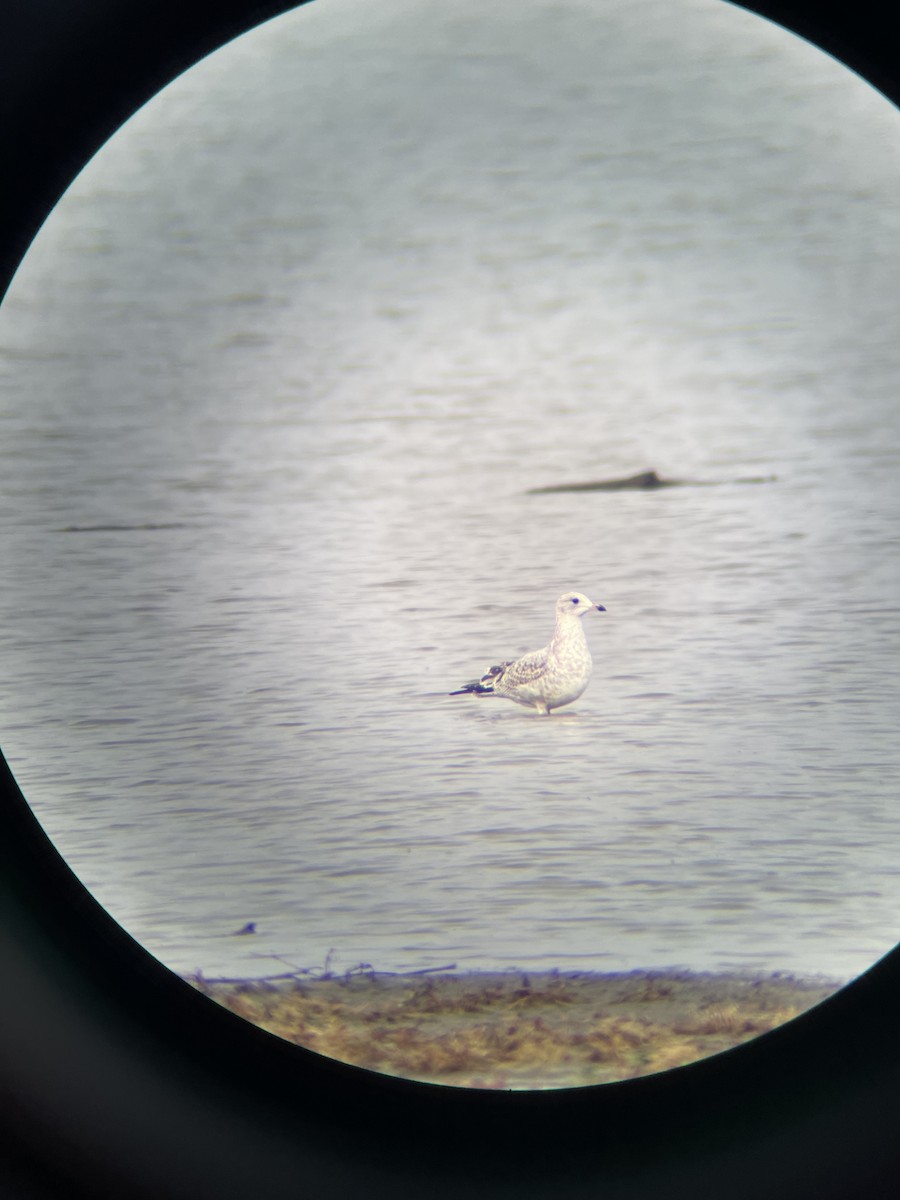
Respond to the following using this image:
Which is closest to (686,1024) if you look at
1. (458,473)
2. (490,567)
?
(490,567)

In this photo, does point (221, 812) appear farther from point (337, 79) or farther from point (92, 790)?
point (337, 79)

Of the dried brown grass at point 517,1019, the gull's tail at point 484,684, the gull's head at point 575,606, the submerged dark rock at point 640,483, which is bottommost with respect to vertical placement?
the dried brown grass at point 517,1019

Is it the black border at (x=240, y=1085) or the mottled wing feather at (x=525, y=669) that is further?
the mottled wing feather at (x=525, y=669)

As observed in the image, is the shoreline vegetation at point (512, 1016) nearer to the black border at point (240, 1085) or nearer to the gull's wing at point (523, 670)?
the black border at point (240, 1085)

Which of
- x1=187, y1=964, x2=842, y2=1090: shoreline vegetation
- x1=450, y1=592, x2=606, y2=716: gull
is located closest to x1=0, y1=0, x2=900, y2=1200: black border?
x1=187, y1=964, x2=842, y2=1090: shoreline vegetation

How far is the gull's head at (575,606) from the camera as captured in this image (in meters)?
1.08

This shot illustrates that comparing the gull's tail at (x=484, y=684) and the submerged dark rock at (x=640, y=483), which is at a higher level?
the submerged dark rock at (x=640, y=483)

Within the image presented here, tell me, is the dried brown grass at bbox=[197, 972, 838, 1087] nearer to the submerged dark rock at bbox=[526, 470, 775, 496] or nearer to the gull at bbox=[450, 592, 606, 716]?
the gull at bbox=[450, 592, 606, 716]

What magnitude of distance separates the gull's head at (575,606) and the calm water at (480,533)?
0.04ft

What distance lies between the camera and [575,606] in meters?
1.08

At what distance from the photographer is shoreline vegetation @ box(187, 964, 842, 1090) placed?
105 cm

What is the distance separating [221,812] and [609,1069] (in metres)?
0.47

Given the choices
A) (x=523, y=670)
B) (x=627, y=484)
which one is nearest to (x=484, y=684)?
(x=523, y=670)

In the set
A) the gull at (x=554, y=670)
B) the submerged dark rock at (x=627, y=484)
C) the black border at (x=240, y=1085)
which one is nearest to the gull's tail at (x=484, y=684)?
the gull at (x=554, y=670)
